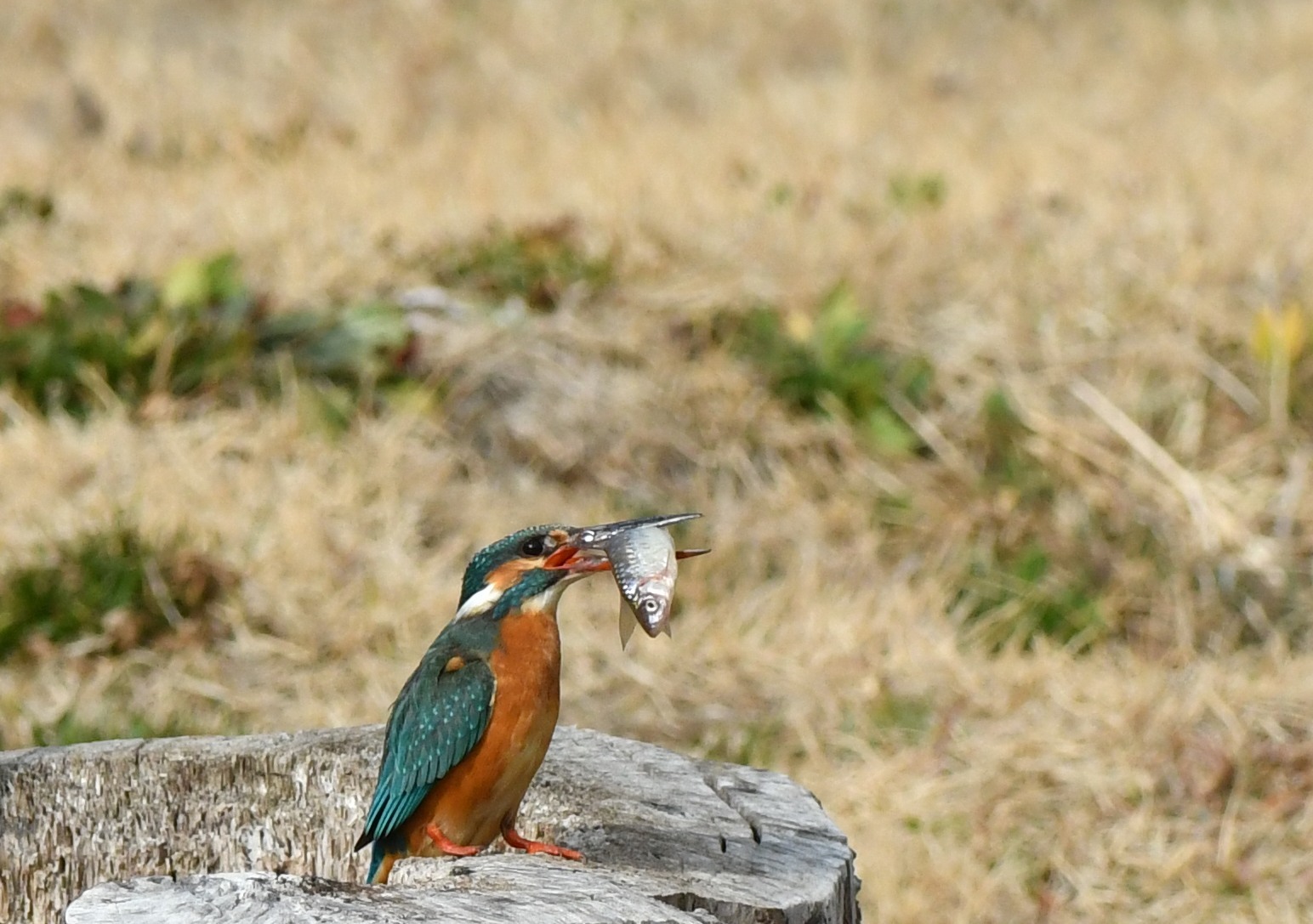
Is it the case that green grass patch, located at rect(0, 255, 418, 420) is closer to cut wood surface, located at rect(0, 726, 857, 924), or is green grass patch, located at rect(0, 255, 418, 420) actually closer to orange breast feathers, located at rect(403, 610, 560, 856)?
cut wood surface, located at rect(0, 726, 857, 924)

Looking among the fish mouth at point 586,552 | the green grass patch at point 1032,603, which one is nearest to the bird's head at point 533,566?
the fish mouth at point 586,552

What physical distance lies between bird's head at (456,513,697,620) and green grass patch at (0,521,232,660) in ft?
7.92

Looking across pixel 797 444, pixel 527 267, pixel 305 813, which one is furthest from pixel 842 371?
pixel 305 813

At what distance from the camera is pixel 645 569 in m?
2.46

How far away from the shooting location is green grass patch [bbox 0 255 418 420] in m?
5.81

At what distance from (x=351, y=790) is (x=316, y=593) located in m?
2.20

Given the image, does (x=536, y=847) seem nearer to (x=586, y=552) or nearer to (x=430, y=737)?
(x=430, y=737)

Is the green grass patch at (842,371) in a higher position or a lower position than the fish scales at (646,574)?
higher

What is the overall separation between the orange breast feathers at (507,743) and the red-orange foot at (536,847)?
3 centimetres

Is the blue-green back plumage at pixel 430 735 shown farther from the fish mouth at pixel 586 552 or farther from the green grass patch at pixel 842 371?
the green grass patch at pixel 842 371

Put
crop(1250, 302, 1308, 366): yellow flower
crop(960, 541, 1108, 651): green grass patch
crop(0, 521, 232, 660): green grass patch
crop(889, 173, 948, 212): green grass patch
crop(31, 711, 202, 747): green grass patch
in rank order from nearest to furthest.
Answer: crop(31, 711, 202, 747): green grass patch, crop(0, 521, 232, 660): green grass patch, crop(960, 541, 1108, 651): green grass patch, crop(1250, 302, 1308, 366): yellow flower, crop(889, 173, 948, 212): green grass patch

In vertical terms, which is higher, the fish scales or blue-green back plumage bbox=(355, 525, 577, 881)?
the fish scales

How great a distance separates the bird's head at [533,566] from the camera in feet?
8.68

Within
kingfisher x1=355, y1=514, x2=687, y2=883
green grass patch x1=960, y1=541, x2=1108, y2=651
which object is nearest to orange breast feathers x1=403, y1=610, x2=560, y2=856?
kingfisher x1=355, y1=514, x2=687, y2=883
